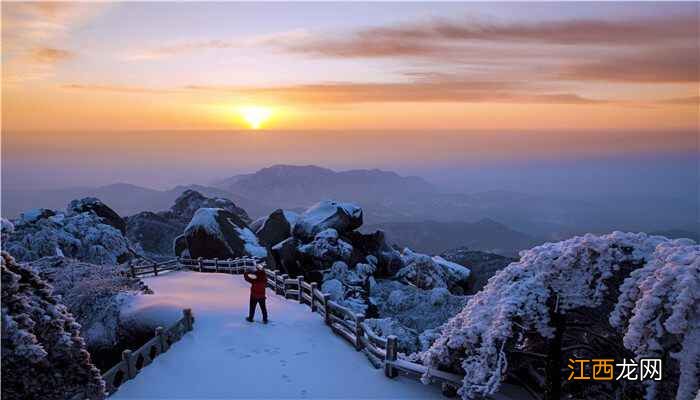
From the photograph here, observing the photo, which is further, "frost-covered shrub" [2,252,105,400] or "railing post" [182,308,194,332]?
"railing post" [182,308,194,332]

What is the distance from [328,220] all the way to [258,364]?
68.0 feet

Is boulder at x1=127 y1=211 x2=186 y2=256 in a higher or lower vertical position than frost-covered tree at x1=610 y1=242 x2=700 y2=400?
lower

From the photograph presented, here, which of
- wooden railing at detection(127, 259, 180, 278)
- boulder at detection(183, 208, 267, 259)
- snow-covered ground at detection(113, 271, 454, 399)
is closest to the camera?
snow-covered ground at detection(113, 271, 454, 399)

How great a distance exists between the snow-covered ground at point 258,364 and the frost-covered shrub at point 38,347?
3.88 metres

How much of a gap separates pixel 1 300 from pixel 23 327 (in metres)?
0.38

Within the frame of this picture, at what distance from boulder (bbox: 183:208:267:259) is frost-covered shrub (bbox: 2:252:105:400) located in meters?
25.4

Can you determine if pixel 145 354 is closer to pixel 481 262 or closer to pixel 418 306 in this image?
pixel 418 306

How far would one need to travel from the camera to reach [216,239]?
102 feet

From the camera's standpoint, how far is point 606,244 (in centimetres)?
739

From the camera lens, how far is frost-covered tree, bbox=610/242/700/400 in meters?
5.55

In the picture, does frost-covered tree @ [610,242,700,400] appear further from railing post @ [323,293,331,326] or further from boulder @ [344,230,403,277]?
boulder @ [344,230,403,277]

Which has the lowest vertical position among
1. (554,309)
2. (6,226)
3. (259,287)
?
(259,287)

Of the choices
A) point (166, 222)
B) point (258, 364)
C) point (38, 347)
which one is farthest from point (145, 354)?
point (166, 222)

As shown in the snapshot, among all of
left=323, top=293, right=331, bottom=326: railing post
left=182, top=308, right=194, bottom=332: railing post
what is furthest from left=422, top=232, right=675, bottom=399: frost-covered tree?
left=182, top=308, right=194, bottom=332: railing post
